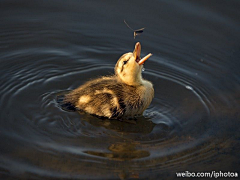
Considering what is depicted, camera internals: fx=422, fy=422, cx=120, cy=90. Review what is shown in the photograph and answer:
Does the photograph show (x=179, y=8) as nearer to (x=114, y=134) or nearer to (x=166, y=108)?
(x=166, y=108)

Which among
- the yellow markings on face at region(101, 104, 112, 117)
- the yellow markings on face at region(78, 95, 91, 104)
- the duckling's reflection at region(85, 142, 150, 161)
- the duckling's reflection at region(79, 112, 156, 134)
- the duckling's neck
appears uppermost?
the duckling's neck

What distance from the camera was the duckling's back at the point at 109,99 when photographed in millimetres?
5555

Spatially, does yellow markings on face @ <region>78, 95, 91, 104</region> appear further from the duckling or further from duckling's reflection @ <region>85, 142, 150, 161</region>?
duckling's reflection @ <region>85, 142, 150, 161</region>

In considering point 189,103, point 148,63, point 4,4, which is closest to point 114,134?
point 189,103

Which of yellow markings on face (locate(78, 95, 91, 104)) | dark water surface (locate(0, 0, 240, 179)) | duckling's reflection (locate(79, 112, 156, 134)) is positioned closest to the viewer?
dark water surface (locate(0, 0, 240, 179))

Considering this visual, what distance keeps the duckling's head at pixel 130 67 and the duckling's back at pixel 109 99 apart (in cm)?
9

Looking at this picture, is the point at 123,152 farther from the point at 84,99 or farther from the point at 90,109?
the point at 84,99

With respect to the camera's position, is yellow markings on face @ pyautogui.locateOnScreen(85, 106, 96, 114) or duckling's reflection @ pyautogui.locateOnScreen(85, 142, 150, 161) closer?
duckling's reflection @ pyautogui.locateOnScreen(85, 142, 150, 161)

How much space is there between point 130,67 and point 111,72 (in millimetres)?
1063

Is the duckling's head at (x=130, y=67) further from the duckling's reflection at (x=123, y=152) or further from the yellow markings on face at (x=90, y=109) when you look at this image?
the duckling's reflection at (x=123, y=152)

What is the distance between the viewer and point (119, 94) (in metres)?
5.61

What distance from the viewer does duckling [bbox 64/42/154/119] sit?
5.55 m

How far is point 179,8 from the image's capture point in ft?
26.2

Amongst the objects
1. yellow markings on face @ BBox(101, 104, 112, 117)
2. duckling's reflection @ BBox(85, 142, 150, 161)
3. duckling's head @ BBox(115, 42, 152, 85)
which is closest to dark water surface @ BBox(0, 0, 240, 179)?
duckling's reflection @ BBox(85, 142, 150, 161)
